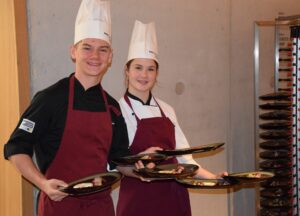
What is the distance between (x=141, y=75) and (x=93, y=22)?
0.33 m

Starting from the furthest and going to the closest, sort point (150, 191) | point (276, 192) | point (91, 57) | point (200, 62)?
point (200, 62) → point (276, 192) → point (150, 191) → point (91, 57)

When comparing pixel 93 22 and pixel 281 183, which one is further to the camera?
pixel 281 183

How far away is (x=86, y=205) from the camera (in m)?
1.56

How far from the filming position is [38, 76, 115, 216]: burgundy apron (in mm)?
1539

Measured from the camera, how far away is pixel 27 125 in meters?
1.50

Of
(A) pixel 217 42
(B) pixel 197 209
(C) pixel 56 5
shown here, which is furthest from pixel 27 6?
(B) pixel 197 209

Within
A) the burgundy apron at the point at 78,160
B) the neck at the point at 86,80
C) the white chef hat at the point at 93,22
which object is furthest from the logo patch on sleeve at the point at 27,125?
the white chef hat at the point at 93,22

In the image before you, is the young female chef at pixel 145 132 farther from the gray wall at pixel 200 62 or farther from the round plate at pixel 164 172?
the gray wall at pixel 200 62

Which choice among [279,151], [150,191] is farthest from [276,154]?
[150,191]

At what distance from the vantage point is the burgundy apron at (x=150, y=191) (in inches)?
73.1

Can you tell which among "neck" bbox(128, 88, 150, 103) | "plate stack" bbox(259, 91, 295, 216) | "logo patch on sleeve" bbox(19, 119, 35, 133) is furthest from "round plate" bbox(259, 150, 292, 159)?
"logo patch on sleeve" bbox(19, 119, 35, 133)

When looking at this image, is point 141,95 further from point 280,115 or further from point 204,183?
point 280,115

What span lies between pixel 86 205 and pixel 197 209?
4.61 ft

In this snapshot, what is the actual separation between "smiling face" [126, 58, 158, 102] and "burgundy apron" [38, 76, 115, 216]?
302 mm
